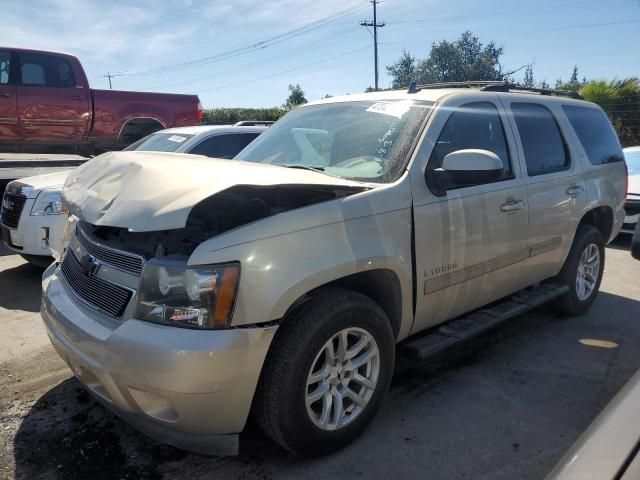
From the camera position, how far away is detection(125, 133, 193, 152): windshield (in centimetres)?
622

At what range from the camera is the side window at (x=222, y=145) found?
6.18 meters

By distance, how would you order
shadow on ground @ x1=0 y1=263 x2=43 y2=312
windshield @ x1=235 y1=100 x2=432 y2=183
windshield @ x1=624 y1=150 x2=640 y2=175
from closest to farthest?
1. windshield @ x1=235 y1=100 x2=432 y2=183
2. shadow on ground @ x1=0 y1=263 x2=43 y2=312
3. windshield @ x1=624 y1=150 x2=640 y2=175

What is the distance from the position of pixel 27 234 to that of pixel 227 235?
4082 mm

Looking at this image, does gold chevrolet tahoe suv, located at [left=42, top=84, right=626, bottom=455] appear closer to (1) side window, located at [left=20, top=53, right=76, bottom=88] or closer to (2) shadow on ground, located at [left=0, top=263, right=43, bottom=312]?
(2) shadow on ground, located at [left=0, top=263, right=43, bottom=312]

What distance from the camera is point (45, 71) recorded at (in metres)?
9.06

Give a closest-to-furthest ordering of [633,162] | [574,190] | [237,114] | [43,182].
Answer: [574,190], [43,182], [633,162], [237,114]

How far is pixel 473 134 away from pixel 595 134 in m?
2.02

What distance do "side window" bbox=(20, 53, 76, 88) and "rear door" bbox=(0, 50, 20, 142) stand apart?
0.18 metres

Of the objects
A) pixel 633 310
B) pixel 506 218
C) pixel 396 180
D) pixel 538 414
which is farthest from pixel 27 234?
pixel 633 310

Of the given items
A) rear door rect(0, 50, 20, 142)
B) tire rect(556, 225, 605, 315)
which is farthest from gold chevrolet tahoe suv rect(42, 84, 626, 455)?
rear door rect(0, 50, 20, 142)

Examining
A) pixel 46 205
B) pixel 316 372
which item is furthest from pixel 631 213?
pixel 46 205

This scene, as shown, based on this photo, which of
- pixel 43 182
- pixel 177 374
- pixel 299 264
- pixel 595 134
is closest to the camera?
pixel 177 374

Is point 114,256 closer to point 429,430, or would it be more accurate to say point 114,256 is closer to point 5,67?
point 429,430

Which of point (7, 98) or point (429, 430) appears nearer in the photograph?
point (429, 430)
